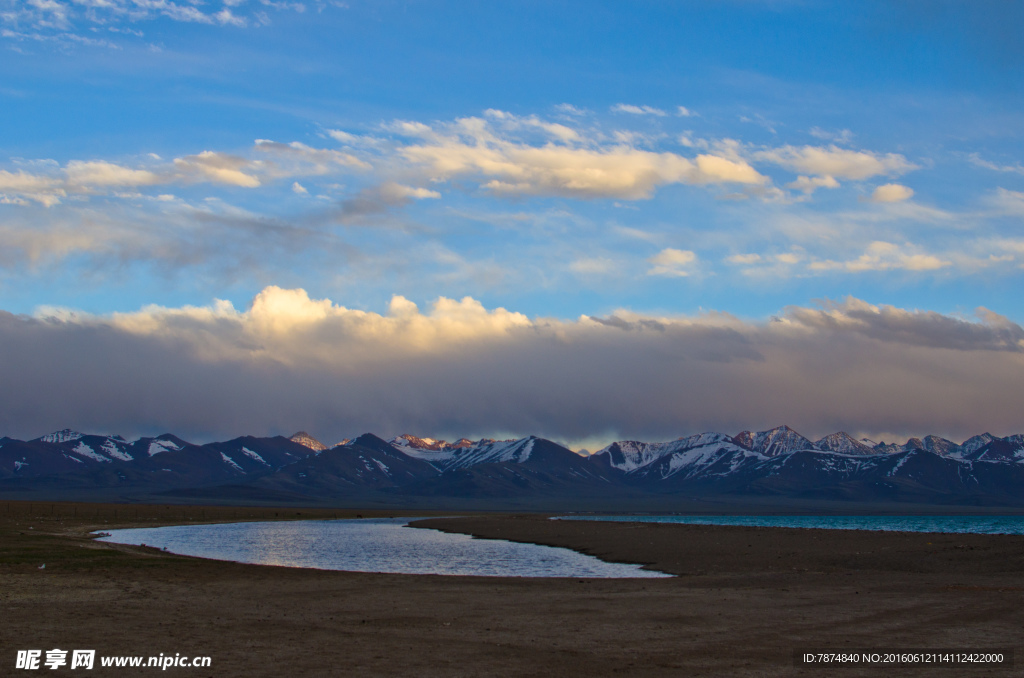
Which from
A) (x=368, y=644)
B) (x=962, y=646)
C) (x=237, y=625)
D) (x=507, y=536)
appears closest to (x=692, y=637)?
(x=962, y=646)

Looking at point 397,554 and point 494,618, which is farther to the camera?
point 397,554

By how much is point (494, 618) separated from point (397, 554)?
133ft

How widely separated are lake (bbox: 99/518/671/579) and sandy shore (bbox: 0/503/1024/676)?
24.5 ft

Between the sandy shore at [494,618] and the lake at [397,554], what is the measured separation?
7.45 m

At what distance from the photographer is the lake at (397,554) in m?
51.0

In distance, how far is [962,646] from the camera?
2195cm

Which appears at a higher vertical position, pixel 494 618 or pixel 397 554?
pixel 494 618

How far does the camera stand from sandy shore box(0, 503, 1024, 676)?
20.2m

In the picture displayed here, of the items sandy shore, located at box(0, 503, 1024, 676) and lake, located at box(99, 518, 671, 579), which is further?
lake, located at box(99, 518, 671, 579)

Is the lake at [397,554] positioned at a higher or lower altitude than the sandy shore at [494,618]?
lower

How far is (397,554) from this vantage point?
215ft

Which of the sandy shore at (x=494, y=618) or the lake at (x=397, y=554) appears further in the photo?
the lake at (x=397, y=554)

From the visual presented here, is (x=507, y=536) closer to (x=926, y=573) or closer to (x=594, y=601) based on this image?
(x=926, y=573)

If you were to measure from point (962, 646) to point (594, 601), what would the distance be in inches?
529
